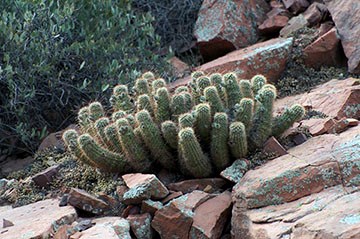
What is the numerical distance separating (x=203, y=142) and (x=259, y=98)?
1.77ft

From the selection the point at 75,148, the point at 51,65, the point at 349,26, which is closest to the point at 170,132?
the point at 75,148

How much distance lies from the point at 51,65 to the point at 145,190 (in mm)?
2700

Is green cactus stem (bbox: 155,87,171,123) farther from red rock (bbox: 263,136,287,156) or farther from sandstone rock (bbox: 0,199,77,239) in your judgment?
sandstone rock (bbox: 0,199,77,239)

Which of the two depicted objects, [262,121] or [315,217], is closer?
[315,217]

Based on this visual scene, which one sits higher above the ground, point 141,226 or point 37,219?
point 37,219

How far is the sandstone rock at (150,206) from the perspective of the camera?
4.19 metres

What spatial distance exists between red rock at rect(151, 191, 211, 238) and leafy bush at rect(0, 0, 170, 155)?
231 centimetres

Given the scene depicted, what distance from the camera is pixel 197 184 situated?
14.6 feet

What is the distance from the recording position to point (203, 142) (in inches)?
183

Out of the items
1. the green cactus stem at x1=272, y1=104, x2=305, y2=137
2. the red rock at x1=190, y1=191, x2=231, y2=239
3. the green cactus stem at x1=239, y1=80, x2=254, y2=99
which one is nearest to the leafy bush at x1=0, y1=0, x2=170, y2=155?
the green cactus stem at x1=239, y1=80, x2=254, y2=99

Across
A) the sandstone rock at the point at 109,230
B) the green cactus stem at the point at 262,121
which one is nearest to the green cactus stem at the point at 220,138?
the green cactus stem at the point at 262,121

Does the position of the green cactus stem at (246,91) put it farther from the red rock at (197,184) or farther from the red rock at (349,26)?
the red rock at (349,26)

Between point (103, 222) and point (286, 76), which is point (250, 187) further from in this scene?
point (286, 76)

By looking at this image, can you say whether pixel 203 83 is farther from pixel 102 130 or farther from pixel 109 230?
pixel 109 230
